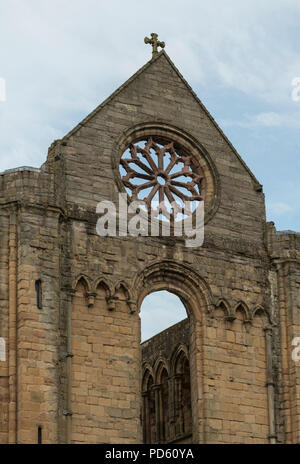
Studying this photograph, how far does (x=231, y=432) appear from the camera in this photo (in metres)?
35.0

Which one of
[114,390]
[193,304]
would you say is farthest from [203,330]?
[114,390]

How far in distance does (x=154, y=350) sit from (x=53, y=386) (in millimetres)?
11337

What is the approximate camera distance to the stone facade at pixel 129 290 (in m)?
32.9

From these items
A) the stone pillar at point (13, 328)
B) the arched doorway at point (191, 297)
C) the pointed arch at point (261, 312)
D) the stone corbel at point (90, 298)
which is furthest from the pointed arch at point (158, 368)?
the stone pillar at point (13, 328)

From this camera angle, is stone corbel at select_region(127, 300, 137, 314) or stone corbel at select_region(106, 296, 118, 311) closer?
stone corbel at select_region(106, 296, 118, 311)

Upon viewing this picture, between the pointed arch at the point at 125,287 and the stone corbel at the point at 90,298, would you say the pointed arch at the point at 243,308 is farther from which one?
the stone corbel at the point at 90,298

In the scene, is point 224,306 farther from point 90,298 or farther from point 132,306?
point 90,298

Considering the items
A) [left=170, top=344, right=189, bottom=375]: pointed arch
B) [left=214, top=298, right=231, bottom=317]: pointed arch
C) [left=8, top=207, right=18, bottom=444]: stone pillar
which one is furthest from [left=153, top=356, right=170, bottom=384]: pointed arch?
[left=8, top=207, right=18, bottom=444]: stone pillar

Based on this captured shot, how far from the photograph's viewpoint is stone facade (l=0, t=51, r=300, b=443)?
32938 millimetres

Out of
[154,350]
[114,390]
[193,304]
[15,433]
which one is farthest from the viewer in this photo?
[154,350]

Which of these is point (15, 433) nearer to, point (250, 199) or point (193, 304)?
point (193, 304)

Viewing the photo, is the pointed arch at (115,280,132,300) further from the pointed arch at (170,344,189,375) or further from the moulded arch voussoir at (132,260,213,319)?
the pointed arch at (170,344,189,375)

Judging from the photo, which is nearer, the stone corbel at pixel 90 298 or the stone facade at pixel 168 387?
the stone corbel at pixel 90 298

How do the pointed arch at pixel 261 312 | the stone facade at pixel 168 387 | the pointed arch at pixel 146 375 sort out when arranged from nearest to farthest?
1. the pointed arch at pixel 261 312
2. the stone facade at pixel 168 387
3. the pointed arch at pixel 146 375
